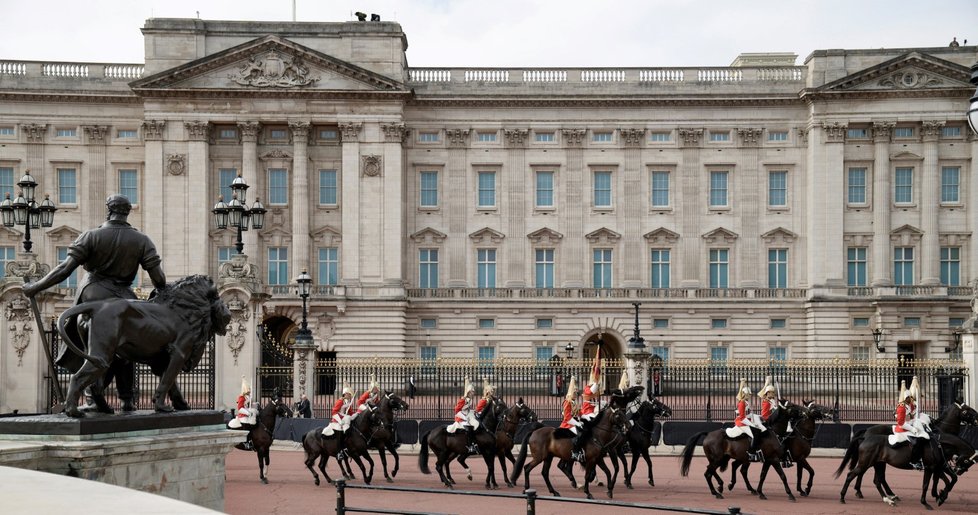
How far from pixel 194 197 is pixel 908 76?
34.0 m

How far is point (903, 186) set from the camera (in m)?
56.5

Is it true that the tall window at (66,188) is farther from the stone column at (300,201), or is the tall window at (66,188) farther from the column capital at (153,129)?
the stone column at (300,201)

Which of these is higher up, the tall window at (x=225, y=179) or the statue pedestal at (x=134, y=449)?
the tall window at (x=225, y=179)

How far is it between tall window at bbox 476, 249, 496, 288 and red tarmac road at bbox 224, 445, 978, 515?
31.2 m

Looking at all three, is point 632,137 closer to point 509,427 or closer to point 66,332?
point 509,427

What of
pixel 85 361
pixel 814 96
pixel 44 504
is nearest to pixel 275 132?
pixel 814 96

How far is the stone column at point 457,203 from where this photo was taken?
56.9 meters

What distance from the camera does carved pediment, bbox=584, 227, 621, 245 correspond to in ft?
187

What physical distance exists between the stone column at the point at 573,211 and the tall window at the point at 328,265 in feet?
34.8

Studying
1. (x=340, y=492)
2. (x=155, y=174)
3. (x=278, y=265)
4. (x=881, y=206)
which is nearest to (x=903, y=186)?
(x=881, y=206)

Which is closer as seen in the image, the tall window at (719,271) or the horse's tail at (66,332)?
the horse's tail at (66,332)

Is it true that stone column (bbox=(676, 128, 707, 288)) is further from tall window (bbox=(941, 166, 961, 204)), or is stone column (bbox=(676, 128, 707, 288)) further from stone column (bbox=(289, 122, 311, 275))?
stone column (bbox=(289, 122, 311, 275))

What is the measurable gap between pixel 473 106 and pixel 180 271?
15894 millimetres

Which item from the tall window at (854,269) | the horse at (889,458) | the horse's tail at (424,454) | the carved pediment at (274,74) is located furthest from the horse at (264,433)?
the tall window at (854,269)
